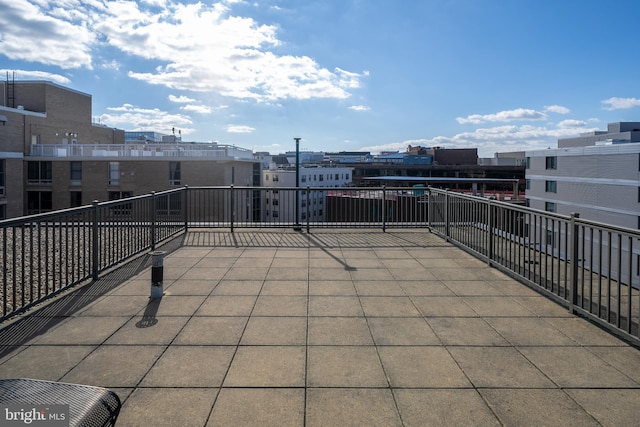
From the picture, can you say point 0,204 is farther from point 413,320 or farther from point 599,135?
point 599,135

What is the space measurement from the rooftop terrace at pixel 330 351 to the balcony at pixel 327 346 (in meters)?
0.02

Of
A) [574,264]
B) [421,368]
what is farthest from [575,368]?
[574,264]

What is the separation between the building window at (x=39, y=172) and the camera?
43.4m

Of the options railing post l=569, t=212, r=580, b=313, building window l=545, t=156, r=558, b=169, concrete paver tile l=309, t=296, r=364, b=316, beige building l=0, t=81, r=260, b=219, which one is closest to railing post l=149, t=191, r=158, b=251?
concrete paver tile l=309, t=296, r=364, b=316

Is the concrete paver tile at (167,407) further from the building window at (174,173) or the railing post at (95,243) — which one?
the building window at (174,173)

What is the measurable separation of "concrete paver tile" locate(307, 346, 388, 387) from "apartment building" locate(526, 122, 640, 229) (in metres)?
54.6

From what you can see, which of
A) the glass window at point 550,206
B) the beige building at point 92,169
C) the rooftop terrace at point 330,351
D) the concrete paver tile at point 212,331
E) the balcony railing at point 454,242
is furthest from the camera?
Answer: the glass window at point 550,206

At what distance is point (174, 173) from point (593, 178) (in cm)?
4853

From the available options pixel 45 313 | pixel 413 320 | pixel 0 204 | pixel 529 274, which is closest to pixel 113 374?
pixel 45 313

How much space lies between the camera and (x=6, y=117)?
4178cm

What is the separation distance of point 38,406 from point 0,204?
46121 millimetres

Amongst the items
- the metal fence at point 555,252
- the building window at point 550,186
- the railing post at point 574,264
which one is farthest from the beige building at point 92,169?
the building window at point 550,186

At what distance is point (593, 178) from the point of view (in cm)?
5347

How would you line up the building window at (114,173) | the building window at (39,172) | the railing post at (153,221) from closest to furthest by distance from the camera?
the railing post at (153,221) → the building window at (114,173) → the building window at (39,172)
